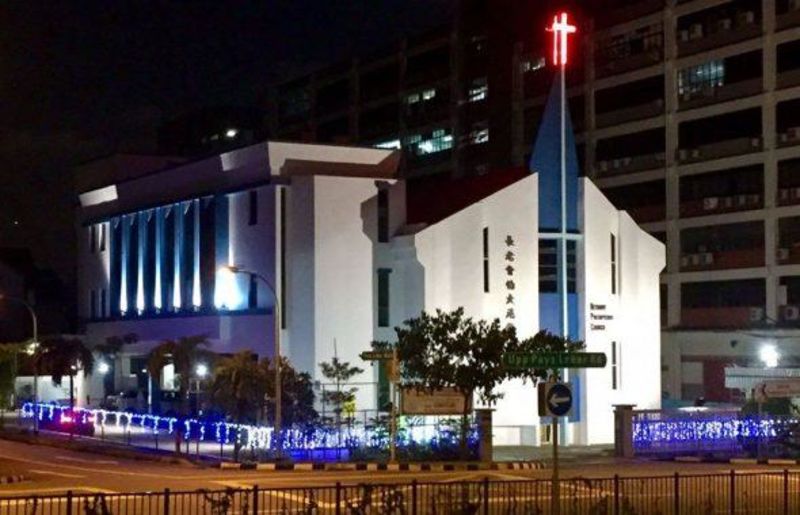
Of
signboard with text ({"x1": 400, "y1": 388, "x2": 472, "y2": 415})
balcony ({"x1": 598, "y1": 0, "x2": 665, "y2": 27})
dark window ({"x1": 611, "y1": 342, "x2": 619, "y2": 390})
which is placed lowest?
signboard with text ({"x1": 400, "y1": 388, "x2": 472, "y2": 415})

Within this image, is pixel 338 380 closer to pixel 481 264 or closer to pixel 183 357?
pixel 481 264

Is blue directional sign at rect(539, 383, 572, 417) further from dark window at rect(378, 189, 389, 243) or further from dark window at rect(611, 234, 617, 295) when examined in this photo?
dark window at rect(611, 234, 617, 295)

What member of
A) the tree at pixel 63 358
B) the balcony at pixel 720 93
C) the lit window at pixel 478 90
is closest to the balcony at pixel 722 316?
the balcony at pixel 720 93

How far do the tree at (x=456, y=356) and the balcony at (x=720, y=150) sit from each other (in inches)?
1237

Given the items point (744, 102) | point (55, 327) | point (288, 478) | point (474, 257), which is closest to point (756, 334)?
point (744, 102)

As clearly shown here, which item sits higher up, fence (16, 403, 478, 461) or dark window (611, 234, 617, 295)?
dark window (611, 234, 617, 295)

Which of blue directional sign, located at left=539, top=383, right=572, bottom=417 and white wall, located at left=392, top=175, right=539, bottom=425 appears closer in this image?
blue directional sign, located at left=539, top=383, right=572, bottom=417

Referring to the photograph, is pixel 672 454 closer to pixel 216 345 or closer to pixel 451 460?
pixel 451 460

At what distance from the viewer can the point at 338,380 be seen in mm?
51438

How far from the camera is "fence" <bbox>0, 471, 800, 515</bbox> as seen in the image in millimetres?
23281

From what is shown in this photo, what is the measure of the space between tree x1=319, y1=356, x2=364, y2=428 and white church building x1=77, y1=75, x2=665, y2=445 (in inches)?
30.3

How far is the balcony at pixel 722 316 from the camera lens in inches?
2778

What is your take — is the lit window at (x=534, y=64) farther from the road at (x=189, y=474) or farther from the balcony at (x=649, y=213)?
the road at (x=189, y=474)

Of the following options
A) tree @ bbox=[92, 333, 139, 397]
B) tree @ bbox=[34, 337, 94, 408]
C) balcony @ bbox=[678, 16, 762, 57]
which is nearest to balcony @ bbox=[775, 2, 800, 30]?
balcony @ bbox=[678, 16, 762, 57]
